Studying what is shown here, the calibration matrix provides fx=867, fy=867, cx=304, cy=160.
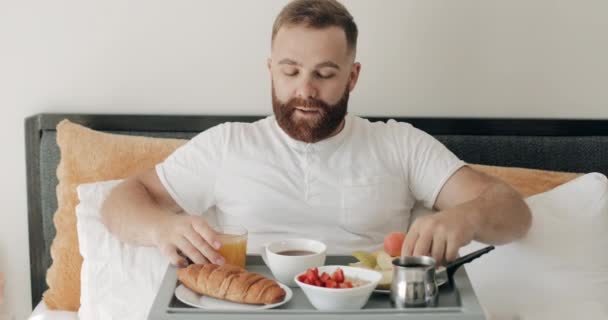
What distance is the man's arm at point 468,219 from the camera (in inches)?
64.9

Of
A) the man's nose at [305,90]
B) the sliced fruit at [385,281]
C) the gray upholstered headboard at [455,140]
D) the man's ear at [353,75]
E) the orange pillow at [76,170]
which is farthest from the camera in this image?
the gray upholstered headboard at [455,140]

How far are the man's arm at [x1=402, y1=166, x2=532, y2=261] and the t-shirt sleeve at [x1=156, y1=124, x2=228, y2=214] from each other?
56cm

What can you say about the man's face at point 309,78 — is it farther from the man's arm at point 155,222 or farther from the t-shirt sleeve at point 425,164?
the man's arm at point 155,222

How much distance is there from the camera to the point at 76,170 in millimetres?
2312

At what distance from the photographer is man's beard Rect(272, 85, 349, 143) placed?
207 cm

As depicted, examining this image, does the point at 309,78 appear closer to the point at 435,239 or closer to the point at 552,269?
the point at 435,239

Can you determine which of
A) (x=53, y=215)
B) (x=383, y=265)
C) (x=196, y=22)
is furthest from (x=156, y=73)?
(x=383, y=265)

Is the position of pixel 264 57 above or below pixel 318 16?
below

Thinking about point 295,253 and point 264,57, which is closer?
point 295,253

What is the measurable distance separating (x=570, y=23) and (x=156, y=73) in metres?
1.20

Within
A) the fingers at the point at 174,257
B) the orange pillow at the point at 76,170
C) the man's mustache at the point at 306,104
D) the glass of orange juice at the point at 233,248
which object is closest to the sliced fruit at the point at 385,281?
the glass of orange juice at the point at 233,248

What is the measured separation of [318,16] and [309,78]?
153mm

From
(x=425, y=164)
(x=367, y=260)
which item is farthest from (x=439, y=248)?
(x=425, y=164)

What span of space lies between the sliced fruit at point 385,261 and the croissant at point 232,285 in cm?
23
